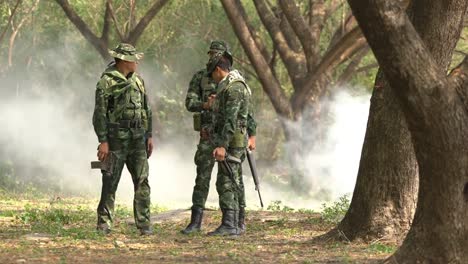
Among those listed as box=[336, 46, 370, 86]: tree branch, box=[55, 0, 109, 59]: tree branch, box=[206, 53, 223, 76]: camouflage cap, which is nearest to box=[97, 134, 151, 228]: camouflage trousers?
box=[206, 53, 223, 76]: camouflage cap

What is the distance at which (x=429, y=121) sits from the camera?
7.14 m

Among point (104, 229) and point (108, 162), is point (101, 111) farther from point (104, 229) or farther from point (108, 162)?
point (104, 229)

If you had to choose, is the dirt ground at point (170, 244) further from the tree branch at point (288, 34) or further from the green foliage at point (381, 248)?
the tree branch at point (288, 34)

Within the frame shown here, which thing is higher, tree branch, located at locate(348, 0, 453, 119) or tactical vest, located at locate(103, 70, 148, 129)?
tactical vest, located at locate(103, 70, 148, 129)

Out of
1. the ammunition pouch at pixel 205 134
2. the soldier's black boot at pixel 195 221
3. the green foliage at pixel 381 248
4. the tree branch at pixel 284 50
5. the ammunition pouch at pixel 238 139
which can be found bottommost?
the green foliage at pixel 381 248

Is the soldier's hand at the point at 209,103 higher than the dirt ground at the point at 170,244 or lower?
higher

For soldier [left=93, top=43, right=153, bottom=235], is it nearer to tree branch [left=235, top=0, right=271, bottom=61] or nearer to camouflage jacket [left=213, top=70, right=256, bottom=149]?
camouflage jacket [left=213, top=70, right=256, bottom=149]

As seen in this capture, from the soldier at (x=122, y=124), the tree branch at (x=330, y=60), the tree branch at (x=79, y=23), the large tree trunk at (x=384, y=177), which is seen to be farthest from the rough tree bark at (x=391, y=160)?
the tree branch at (x=79, y=23)

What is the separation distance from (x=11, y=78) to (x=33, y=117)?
6.93 ft

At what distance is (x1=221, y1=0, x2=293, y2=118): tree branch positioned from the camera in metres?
21.2

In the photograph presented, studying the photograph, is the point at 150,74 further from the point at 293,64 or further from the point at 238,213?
the point at 238,213

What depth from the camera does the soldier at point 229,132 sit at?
10125 millimetres

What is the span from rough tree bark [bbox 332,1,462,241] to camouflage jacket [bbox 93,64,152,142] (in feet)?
7.60

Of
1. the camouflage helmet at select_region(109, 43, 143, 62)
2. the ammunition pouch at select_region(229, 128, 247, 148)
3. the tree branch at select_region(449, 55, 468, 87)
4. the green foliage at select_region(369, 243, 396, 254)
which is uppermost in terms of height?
Answer: the camouflage helmet at select_region(109, 43, 143, 62)
